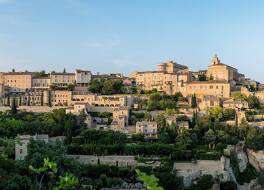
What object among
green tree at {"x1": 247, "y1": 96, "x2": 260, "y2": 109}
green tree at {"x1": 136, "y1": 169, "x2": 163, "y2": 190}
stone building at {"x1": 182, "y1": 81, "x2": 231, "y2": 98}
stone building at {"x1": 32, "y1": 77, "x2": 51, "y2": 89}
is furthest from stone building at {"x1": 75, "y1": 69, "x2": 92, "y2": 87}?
green tree at {"x1": 136, "y1": 169, "x2": 163, "y2": 190}

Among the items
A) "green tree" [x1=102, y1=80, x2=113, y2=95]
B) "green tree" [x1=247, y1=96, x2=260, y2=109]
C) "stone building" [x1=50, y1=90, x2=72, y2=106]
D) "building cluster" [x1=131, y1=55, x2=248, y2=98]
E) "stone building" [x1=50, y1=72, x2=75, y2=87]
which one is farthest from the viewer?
"stone building" [x1=50, y1=72, x2=75, y2=87]

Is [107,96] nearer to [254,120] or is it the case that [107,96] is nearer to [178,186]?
[254,120]

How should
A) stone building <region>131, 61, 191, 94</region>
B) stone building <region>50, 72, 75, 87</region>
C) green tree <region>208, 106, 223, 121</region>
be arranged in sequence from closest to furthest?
green tree <region>208, 106, 223, 121</region> < stone building <region>131, 61, 191, 94</region> < stone building <region>50, 72, 75, 87</region>

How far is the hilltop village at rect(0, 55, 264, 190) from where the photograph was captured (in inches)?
1141

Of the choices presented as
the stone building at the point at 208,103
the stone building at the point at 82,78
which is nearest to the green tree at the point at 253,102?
the stone building at the point at 208,103

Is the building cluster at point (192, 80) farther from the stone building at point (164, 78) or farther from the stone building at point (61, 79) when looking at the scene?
the stone building at point (61, 79)

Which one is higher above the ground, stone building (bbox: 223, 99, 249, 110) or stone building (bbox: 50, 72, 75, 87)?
stone building (bbox: 50, 72, 75, 87)

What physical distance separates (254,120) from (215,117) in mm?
3233

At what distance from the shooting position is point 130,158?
1256 inches

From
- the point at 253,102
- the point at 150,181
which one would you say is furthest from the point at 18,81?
the point at 150,181

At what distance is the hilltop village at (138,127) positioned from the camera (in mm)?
28984

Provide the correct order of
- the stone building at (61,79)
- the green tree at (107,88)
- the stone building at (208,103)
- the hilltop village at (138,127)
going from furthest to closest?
the stone building at (61,79)
the green tree at (107,88)
the stone building at (208,103)
the hilltop village at (138,127)

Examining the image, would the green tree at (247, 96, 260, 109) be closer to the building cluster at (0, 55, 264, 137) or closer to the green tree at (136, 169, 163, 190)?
the building cluster at (0, 55, 264, 137)

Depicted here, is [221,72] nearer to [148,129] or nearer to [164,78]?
[164,78]
